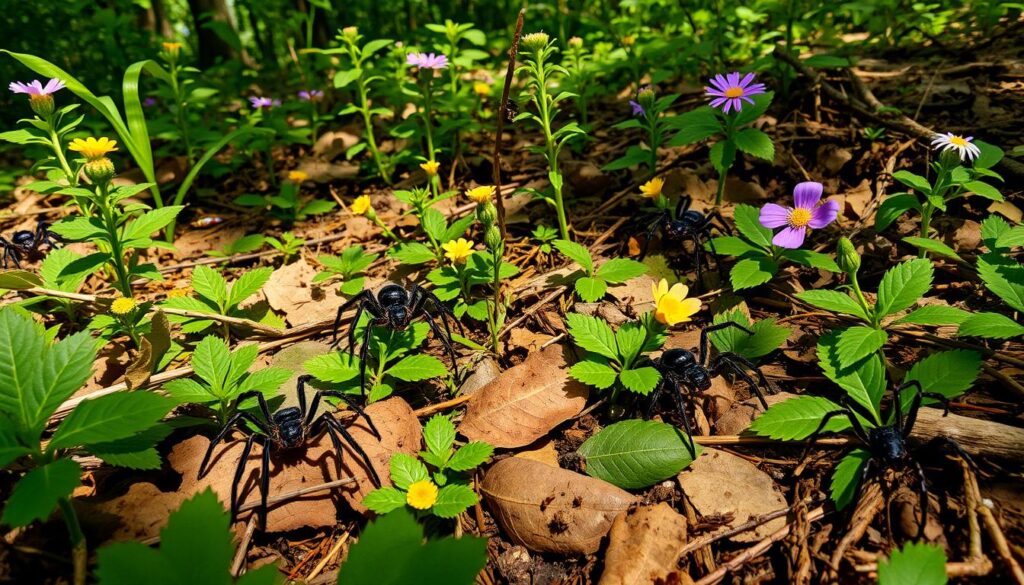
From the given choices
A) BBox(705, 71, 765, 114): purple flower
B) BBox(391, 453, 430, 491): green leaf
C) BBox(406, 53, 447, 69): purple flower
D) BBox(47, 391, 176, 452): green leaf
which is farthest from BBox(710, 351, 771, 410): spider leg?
BBox(406, 53, 447, 69): purple flower

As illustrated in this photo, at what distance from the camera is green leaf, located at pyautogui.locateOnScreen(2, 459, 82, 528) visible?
45.5 inches

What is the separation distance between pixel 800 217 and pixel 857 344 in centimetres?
64

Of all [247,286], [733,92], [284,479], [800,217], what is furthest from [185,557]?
[733,92]

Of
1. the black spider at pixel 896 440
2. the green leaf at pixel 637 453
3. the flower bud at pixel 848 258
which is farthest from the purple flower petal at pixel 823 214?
the green leaf at pixel 637 453

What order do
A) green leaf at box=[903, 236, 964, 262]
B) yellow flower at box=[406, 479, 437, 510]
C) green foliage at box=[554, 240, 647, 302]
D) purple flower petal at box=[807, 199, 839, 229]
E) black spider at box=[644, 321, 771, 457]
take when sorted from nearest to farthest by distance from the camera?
yellow flower at box=[406, 479, 437, 510] → black spider at box=[644, 321, 771, 457] → green leaf at box=[903, 236, 964, 262] → purple flower petal at box=[807, 199, 839, 229] → green foliage at box=[554, 240, 647, 302]

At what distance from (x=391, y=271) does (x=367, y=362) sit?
788 millimetres

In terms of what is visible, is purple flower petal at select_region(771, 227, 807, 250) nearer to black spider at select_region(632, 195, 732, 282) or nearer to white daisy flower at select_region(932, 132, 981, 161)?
black spider at select_region(632, 195, 732, 282)

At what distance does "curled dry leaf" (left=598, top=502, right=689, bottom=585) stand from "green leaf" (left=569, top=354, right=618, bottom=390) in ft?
1.26

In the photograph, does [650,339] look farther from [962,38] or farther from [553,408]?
[962,38]

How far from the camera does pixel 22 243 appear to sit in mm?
3018

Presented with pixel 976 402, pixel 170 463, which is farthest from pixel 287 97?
pixel 976 402

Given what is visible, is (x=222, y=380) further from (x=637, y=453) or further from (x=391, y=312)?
(x=637, y=453)

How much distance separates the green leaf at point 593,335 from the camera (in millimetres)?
1790

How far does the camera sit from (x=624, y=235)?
2648mm
